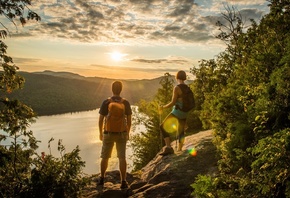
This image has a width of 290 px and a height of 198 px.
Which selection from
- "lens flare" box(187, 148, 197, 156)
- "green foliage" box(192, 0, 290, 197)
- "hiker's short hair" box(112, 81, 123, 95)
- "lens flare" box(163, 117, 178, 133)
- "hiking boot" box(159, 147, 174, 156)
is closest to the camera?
"green foliage" box(192, 0, 290, 197)

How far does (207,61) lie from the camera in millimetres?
28047

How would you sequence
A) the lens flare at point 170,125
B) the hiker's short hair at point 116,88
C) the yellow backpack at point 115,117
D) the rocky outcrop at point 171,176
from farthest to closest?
the lens flare at point 170,125, the hiker's short hair at point 116,88, the yellow backpack at point 115,117, the rocky outcrop at point 171,176

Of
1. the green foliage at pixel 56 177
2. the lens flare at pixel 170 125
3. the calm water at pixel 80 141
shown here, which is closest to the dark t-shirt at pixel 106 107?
the green foliage at pixel 56 177

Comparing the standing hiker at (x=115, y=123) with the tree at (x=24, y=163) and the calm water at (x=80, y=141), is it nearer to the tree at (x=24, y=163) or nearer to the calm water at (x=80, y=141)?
the tree at (x=24, y=163)

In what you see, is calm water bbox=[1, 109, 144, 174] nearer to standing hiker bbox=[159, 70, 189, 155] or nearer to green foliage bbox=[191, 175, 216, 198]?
standing hiker bbox=[159, 70, 189, 155]

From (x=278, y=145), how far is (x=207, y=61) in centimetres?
2587

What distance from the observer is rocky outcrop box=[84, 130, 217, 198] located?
261 inches

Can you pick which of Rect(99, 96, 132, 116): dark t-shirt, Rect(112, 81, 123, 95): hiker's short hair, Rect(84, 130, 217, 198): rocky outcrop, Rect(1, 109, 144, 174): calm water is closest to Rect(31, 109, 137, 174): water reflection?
Rect(1, 109, 144, 174): calm water

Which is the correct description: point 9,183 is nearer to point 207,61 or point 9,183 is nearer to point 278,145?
point 278,145

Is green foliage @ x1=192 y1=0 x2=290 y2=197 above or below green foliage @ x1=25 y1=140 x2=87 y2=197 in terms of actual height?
above

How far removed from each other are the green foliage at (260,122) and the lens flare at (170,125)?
8.15 ft

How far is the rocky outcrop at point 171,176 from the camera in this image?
662 centimetres

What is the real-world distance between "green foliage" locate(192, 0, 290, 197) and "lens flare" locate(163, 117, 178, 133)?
2485 mm

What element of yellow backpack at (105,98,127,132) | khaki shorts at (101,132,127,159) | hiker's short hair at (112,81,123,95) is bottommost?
khaki shorts at (101,132,127,159)
